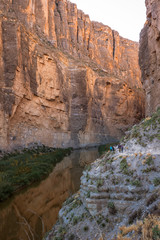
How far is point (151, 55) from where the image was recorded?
84.2 feet

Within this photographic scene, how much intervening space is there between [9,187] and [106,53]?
2928 inches

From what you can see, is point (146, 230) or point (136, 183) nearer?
point (146, 230)

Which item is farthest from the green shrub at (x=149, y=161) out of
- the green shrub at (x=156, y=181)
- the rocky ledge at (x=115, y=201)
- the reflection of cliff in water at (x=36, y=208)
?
the reflection of cliff in water at (x=36, y=208)

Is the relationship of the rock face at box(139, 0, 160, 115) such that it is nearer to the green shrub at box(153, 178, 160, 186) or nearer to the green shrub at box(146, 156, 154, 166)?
the green shrub at box(146, 156, 154, 166)

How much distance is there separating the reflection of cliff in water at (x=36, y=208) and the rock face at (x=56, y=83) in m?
11.5

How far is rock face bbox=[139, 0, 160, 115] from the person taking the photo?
22.7 meters

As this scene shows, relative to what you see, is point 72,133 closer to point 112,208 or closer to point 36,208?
point 36,208

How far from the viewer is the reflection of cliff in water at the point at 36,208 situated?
9273 mm

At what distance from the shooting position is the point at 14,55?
86.2ft

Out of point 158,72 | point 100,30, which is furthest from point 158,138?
point 100,30

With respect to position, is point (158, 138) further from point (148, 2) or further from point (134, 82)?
point (134, 82)

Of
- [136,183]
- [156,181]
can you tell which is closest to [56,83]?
[136,183]

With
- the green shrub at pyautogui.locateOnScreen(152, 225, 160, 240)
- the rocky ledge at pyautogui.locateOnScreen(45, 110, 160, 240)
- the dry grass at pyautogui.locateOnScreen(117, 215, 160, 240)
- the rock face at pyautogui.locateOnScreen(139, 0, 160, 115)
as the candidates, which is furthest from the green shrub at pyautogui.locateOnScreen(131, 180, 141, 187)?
the rock face at pyautogui.locateOnScreen(139, 0, 160, 115)

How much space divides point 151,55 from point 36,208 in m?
23.1
